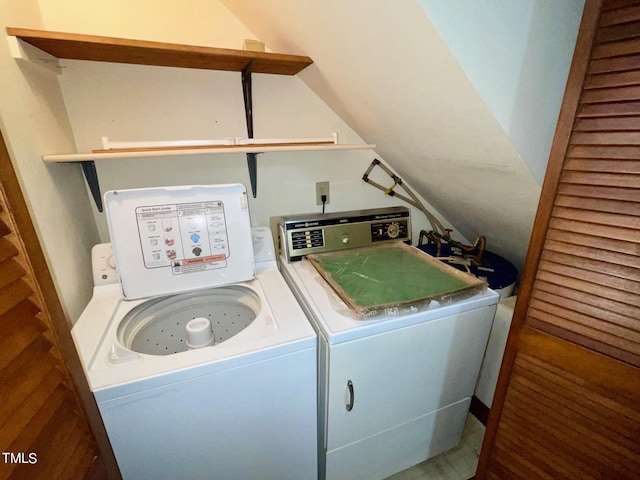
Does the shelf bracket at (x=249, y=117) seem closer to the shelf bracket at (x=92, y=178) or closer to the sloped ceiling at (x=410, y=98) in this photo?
the sloped ceiling at (x=410, y=98)

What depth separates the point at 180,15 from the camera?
1.33 metres

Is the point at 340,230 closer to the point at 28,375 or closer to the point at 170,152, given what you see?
the point at 170,152

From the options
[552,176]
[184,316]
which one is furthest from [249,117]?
[552,176]

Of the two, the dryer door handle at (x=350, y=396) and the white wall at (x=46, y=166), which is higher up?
the white wall at (x=46, y=166)

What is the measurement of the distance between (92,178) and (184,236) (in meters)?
0.54

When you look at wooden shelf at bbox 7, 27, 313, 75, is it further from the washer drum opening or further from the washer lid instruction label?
the washer drum opening

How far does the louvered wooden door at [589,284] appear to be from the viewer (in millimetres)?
683

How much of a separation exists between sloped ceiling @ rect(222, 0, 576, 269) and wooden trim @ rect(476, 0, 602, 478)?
0.19 meters

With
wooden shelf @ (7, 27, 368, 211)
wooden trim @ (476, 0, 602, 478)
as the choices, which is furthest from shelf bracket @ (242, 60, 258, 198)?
wooden trim @ (476, 0, 602, 478)

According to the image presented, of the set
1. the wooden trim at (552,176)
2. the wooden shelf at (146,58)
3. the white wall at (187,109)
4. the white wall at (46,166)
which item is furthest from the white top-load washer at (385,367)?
the white wall at (46,166)

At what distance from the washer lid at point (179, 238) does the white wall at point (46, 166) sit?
0.17 m

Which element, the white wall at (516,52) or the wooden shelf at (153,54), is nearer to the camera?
the white wall at (516,52)

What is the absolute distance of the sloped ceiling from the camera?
0.84 m

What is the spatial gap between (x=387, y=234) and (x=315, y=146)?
70 cm
